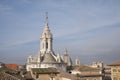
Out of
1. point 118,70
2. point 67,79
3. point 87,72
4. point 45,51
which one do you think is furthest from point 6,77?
point 45,51

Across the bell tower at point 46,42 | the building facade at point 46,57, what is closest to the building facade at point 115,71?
the building facade at point 46,57

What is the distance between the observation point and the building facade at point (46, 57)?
235 ft

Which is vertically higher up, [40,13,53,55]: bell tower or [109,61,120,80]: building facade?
[40,13,53,55]: bell tower

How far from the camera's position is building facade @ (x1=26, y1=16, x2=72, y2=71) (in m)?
71.5

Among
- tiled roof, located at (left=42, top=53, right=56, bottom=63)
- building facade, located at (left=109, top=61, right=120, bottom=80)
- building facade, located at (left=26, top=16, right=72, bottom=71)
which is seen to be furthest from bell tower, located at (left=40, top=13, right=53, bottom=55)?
building facade, located at (left=109, top=61, right=120, bottom=80)

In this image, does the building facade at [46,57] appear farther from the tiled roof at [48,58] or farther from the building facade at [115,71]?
the building facade at [115,71]

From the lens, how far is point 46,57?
241 feet

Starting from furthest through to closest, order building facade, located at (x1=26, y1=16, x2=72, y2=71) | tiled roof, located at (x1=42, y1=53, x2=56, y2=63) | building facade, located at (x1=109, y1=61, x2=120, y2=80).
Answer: tiled roof, located at (x1=42, y1=53, x2=56, y2=63)
building facade, located at (x1=26, y1=16, x2=72, y2=71)
building facade, located at (x1=109, y1=61, x2=120, y2=80)

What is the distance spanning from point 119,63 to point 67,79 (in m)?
11.5

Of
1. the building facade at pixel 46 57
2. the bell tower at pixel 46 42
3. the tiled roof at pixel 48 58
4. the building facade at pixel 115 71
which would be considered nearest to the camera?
the building facade at pixel 115 71

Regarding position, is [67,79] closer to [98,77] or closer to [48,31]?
[98,77]

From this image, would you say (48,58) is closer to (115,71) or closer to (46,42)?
(46,42)

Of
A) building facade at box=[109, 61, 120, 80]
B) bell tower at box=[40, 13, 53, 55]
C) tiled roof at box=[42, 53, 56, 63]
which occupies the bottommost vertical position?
building facade at box=[109, 61, 120, 80]

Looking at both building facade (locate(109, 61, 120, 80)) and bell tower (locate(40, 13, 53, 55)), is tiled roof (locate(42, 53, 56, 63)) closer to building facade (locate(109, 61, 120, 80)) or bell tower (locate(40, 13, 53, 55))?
bell tower (locate(40, 13, 53, 55))
